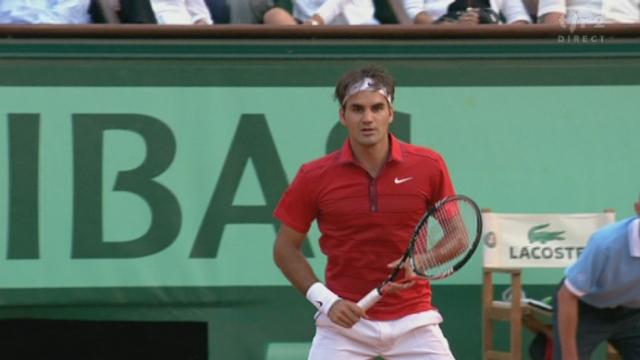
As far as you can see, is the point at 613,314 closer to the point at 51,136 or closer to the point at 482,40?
the point at 482,40

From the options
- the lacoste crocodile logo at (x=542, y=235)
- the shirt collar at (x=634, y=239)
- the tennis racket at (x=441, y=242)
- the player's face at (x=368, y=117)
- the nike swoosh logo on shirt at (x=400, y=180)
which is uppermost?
the player's face at (x=368, y=117)

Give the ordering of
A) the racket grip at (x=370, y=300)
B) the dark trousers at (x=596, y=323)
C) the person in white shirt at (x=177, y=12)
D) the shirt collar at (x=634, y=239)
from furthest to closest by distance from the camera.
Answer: the person in white shirt at (x=177, y=12)
the dark trousers at (x=596, y=323)
the shirt collar at (x=634, y=239)
the racket grip at (x=370, y=300)

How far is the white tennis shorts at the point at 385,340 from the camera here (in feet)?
17.6

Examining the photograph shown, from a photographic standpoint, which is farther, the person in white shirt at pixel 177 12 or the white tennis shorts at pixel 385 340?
the person in white shirt at pixel 177 12

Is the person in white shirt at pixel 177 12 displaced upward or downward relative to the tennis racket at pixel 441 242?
upward

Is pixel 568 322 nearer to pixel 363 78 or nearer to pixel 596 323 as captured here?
pixel 596 323

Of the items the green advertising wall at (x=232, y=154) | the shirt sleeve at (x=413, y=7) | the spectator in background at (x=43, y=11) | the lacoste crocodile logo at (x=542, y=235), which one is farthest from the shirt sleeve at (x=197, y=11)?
the lacoste crocodile logo at (x=542, y=235)

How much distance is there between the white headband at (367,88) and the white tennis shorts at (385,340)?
2.73 feet

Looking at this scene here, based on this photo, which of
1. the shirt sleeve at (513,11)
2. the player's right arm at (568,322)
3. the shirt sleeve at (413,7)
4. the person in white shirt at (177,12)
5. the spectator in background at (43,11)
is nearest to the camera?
the player's right arm at (568,322)

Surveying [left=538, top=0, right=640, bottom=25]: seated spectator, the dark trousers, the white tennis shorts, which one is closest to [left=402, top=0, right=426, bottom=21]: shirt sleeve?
[left=538, top=0, right=640, bottom=25]: seated spectator

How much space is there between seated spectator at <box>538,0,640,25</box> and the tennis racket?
276 cm

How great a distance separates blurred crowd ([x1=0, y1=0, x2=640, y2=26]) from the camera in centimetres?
760

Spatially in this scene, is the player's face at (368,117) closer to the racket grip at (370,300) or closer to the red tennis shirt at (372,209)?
the red tennis shirt at (372,209)

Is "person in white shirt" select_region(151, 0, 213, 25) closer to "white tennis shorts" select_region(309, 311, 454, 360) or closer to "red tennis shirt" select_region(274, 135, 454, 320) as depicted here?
"red tennis shirt" select_region(274, 135, 454, 320)
